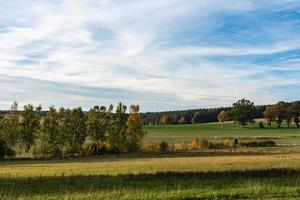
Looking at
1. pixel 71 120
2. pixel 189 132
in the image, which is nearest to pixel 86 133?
pixel 71 120

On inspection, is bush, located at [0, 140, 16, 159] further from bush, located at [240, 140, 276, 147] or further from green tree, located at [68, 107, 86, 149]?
bush, located at [240, 140, 276, 147]

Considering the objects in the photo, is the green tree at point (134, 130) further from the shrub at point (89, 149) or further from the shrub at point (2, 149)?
the shrub at point (2, 149)

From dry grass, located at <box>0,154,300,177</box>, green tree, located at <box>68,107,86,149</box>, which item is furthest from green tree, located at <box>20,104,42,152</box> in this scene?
dry grass, located at <box>0,154,300,177</box>

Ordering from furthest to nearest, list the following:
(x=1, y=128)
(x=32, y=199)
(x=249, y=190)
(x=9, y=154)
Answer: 1. (x=1, y=128)
2. (x=9, y=154)
3. (x=249, y=190)
4. (x=32, y=199)

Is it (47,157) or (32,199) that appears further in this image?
(47,157)

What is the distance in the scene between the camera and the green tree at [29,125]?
116m

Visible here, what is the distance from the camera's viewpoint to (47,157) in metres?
103

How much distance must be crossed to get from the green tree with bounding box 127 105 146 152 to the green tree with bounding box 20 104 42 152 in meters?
20.8

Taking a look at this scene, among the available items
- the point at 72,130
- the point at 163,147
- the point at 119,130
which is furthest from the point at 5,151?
the point at 163,147

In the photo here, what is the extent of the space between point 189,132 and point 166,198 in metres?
179

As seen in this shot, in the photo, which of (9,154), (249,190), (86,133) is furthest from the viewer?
(86,133)

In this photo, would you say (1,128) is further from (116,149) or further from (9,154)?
(116,149)

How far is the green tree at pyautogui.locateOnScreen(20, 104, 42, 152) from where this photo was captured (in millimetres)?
116062

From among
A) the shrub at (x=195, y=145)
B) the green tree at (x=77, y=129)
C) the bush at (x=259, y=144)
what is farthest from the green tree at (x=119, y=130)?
the bush at (x=259, y=144)
